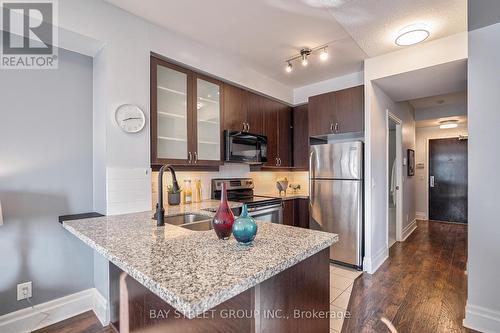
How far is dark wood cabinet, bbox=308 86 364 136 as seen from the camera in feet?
10.5

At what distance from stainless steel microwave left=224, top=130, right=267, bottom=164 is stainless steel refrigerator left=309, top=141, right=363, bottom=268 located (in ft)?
2.38

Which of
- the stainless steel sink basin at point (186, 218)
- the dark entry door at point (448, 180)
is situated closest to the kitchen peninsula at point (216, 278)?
the stainless steel sink basin at point (186, 218)

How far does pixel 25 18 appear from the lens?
1794mm

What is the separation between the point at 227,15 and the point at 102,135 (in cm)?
154

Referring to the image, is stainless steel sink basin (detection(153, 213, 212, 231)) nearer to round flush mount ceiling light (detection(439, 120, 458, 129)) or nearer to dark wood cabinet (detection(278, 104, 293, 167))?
dark wood cabinet (detection(278, 104, 293, 167))

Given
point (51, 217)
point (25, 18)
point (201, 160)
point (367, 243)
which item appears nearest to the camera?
point (25, 18)

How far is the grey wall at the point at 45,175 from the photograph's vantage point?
1.89 meters

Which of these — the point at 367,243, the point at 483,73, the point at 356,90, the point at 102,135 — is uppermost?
the point at 356,90

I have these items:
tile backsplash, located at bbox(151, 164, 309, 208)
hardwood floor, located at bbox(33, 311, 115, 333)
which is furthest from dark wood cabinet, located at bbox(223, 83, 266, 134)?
hardwood floor, located at bbox(33, 311, 115, 333)

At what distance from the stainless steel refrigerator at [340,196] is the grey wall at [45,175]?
8.79ft

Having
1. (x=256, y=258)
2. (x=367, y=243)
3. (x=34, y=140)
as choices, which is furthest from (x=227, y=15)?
(x=367, y=243)

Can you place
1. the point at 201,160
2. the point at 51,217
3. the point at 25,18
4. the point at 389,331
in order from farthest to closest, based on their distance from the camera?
the point at 201,160
the point at 51,217
the point at 389,331
the point at 25,18

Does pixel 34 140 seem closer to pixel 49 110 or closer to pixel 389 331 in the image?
pixel 49 110

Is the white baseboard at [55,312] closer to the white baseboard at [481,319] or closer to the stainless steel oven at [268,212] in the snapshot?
the stainless steel oven at [268,212]
